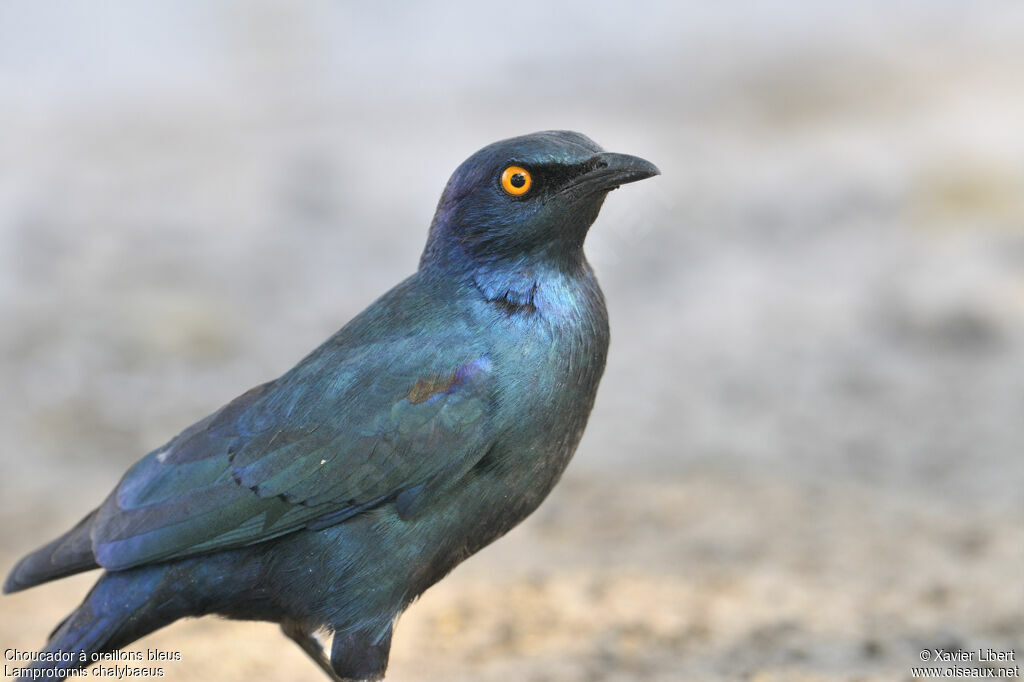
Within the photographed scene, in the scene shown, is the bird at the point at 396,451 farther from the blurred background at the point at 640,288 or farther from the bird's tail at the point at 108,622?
the blurred background at the point at 640,288

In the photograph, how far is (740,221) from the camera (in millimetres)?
10383

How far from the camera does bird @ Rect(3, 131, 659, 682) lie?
11.7ft

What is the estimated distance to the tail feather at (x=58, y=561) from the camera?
386cm

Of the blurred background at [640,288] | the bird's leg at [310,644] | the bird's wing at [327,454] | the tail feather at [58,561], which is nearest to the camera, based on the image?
the bird's wing at [327,454]

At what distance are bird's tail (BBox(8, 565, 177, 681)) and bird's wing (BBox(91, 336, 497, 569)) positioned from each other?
76 mm

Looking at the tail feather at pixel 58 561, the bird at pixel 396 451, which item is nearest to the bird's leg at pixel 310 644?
the bird at pixel 396 451

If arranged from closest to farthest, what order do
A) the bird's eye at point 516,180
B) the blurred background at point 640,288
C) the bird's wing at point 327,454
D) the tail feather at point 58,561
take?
the bird's wing at point 327,454 → the bird's eye at point 516,180 → the tail feather at point 58,561 → the blurred background at point 640,288

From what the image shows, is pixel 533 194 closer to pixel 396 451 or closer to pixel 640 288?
pixel 396 451

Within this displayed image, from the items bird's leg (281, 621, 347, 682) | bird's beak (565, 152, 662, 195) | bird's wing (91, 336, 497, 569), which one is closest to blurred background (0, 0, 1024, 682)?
bird's leg (281, 621, 347, 682)

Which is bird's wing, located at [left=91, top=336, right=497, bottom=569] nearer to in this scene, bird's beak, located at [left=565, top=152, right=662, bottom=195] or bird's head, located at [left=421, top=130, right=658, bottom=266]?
bird's head, located at [left=421, top=130, right=658, bottom=266]

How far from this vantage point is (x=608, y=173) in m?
3.63

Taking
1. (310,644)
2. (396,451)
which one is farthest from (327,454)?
(310,644)

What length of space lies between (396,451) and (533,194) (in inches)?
33.2

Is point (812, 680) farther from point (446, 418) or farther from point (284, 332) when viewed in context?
point (284, 332)
